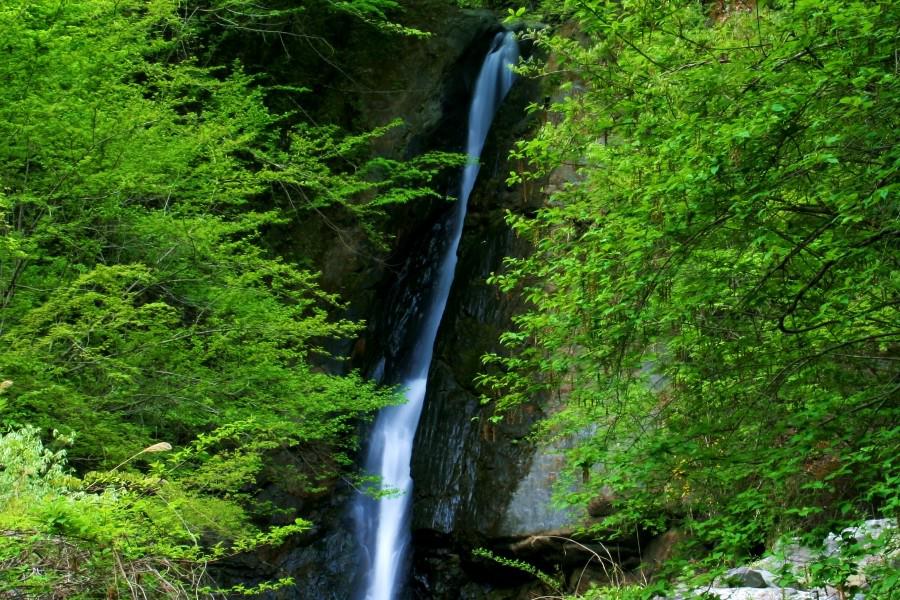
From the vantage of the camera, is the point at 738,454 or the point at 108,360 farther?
the point at 108,360

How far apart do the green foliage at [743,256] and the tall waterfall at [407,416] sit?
686 centimetres

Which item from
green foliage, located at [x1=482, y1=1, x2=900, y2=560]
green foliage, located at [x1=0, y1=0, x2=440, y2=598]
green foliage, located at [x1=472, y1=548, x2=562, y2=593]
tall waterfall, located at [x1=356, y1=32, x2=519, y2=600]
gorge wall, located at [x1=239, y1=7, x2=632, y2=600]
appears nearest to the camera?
green foliage, located at [x1=482, y1=1, x2=900, y2=560]

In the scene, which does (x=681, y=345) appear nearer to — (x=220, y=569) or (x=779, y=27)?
(x=779, y=27)

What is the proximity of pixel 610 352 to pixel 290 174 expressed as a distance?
24.3 ft

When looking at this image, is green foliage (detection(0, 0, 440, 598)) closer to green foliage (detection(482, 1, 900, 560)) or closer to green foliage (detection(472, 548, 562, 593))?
green foliage (detection(472, 548, 562, 593))

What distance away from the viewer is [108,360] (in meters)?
7.00

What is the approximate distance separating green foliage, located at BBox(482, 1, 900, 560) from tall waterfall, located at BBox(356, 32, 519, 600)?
6856 millimetres

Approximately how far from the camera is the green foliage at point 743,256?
373cm

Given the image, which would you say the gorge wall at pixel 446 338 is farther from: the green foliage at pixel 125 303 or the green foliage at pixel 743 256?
the green foliage at pixel 743 256

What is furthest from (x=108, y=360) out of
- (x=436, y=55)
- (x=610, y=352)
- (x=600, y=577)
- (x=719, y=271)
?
(x=436, y=55)

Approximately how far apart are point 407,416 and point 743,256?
1001 centimetres

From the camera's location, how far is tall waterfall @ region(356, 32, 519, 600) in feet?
41.9

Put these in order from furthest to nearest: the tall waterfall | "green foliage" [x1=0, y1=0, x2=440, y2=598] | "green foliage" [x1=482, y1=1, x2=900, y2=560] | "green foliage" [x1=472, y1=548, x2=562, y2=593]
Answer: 1. the tall waterfall
2. "green foliage" [x1=472, y1=548, x2=562, y2=593]
3. "green foliage" [x1=0, y1=0, x2=440, y2=598]
4. "green foliage" [x1=482, y1=1, x2=900, y2=560]

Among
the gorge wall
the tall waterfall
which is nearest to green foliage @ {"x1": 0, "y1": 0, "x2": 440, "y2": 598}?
the gorge wall
